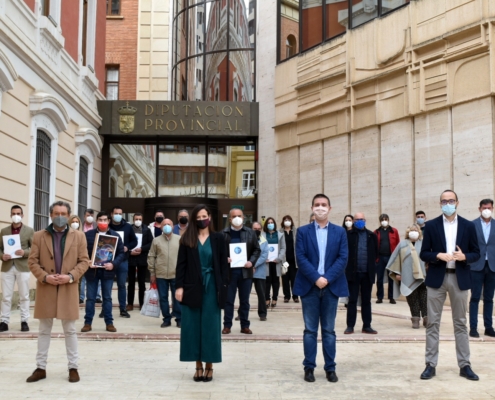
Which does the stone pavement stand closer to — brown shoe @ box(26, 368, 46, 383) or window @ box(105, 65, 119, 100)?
brown shoe @ box(26, 368, 46, 383)

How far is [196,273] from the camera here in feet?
22.4

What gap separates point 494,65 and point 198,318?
31.3 feet

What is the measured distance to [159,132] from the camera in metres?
22.0

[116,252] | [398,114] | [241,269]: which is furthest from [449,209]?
[398,114]

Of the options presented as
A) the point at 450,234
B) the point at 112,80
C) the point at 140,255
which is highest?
the point at 112,80

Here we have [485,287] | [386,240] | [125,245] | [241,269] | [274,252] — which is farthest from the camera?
[386,240]

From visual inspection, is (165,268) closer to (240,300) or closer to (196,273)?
(240,300)

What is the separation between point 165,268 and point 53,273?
13.5ft

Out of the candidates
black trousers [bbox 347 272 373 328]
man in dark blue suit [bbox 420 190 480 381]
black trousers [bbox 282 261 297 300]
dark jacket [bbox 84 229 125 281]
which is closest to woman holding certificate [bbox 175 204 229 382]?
man in dark blue suit [bbox 420 190 480 381]

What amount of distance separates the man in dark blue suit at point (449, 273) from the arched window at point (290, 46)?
14.4m

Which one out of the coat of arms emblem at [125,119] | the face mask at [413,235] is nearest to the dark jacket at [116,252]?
the face mask at [413,235]

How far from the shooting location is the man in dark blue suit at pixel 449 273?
22.6ft

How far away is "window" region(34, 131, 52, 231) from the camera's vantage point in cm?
1505

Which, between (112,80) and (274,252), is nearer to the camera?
(274,252)
